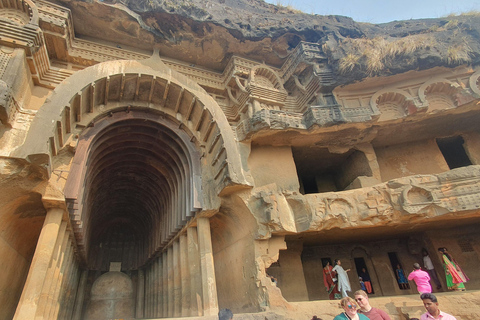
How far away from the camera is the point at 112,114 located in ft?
33.5

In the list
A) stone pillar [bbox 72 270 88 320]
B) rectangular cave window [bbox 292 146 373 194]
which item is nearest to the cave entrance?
stone pillar [bbox 72 270 88 320]

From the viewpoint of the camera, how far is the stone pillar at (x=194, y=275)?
8698 mm

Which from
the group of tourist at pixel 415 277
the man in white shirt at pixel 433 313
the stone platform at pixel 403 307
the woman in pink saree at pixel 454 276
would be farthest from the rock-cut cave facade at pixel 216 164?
the man in white shirt at pixel 433 313

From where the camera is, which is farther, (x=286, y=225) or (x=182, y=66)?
(x=182, y=66)

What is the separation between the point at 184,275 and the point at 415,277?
24.1 feet

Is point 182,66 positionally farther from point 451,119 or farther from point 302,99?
point 451,119

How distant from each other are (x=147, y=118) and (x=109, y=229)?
38.5 feet

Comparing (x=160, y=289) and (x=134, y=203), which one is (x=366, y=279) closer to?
(x=160, y=289)

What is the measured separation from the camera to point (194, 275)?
30.6 feet

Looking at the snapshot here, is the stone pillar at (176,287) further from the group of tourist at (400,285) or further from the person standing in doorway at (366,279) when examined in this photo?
the person standing in doorway at (366,279)

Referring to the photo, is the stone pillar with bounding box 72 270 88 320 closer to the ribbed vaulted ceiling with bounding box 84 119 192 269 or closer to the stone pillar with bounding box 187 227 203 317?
the ribbed vaulted ceiling with bounding box 84 119 192 269

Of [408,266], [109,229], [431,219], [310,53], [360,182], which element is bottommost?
[408,266]

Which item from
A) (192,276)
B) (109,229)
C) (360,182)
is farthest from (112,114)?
(109,229)

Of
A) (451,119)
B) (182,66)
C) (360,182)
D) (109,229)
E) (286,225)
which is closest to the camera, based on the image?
(286,225)
